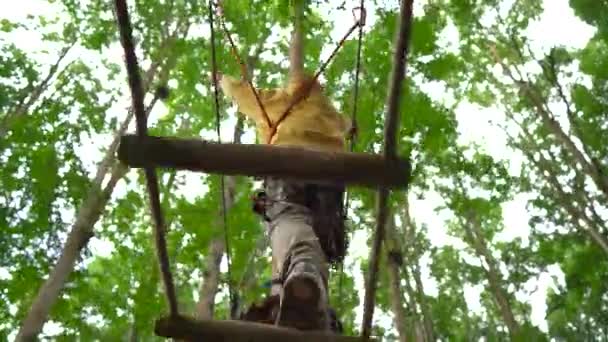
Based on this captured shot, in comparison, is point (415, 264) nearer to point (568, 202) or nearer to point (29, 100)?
point (568, 202)

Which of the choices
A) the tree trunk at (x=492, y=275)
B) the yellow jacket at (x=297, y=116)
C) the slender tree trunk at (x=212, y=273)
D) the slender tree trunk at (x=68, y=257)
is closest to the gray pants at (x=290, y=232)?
the yellow jacket at (x=297, y=116)

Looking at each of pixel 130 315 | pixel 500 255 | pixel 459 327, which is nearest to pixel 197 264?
pixel 130 315

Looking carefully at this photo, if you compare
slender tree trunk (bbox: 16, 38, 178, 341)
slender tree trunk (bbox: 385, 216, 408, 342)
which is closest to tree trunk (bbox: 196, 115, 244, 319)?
slender tree trunk (bbox: 16, 38, 178, 341)

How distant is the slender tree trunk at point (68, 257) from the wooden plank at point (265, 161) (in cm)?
480

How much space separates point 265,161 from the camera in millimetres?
1897

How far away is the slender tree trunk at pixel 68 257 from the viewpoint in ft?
19.5

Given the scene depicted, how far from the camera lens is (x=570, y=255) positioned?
37.0 ft

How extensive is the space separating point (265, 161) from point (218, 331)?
0.81 meters

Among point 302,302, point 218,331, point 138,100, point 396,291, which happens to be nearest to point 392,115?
point 138,100

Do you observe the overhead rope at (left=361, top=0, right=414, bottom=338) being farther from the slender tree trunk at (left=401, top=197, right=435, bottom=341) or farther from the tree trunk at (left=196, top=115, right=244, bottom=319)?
the slender tree trunk at (left=401, top=197, right=435, bottom=341)

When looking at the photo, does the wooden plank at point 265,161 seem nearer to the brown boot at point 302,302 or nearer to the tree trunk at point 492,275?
the brown boot at point 302,302

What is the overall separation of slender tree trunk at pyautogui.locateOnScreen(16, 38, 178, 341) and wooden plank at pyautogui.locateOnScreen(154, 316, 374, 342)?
412cm

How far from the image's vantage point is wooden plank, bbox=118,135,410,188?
5.92ft

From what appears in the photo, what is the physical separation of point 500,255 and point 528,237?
4.72 ft
